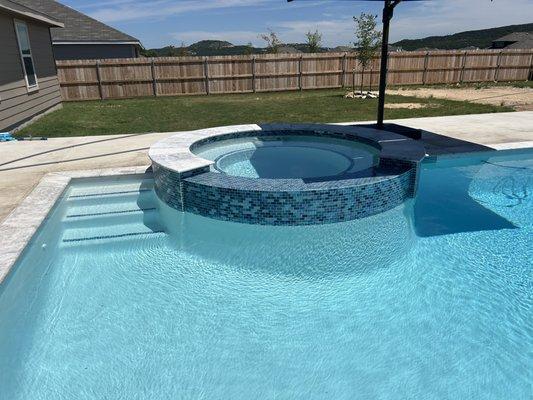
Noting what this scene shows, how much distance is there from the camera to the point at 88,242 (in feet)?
17.7

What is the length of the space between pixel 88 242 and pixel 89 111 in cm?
1134

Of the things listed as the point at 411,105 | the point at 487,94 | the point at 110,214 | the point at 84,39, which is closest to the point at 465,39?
the point at 487,94

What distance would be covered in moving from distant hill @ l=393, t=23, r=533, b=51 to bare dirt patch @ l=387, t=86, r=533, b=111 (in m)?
54.4

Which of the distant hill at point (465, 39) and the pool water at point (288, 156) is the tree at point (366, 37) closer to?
the pool water at point (288, 156)

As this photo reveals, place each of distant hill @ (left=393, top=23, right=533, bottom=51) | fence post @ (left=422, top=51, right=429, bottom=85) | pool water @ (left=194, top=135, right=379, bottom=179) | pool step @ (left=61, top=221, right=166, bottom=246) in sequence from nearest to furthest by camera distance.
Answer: pool step @ (left=61, top=221, right=166, bottom=246) < pool water @ (left=194, top=135, right=379, bottom=179) < fence post @ (left=422, top=51, right=429, bottom=85) < distant hill @ (left=393, top=23, right=533, bottom=51)

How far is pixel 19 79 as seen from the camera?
12.0 meters

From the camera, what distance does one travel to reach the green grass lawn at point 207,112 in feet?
38.7

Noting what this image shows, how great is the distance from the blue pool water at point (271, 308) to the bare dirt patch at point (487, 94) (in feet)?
38.0

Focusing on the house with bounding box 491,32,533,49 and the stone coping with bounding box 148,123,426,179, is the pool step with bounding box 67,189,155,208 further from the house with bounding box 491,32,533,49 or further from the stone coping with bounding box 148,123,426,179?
the house with bounding box 491,32,533,49

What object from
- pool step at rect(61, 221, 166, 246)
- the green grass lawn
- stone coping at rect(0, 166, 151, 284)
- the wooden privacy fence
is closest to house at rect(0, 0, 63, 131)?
the green grass lawn

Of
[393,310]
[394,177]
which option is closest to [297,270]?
[393,310]

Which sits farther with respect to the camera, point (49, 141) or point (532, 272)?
point (49, 141)

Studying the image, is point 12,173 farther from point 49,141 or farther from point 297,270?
point 297,270

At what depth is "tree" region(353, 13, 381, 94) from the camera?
61.6 ft
